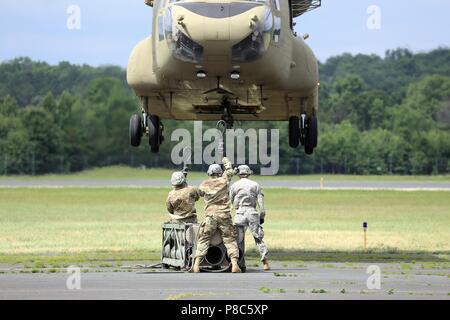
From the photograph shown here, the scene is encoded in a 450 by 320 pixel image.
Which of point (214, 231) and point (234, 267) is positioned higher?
point (214, 231)

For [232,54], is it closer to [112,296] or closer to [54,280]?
[54,280]

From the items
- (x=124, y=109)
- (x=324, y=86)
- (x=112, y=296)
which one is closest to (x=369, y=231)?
(x=112, y=296)

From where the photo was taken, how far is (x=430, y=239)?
3341 centimetres

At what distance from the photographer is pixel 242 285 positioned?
728 inches

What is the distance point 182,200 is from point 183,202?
0.04m

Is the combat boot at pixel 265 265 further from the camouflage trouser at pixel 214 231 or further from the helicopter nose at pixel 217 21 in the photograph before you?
the helicopter nose at pixel 217 21

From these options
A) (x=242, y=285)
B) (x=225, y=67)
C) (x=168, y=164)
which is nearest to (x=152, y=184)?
(x=168, y=164)

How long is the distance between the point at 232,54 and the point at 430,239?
11.8 metres

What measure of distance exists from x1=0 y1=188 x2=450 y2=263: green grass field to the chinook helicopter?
10.8ft

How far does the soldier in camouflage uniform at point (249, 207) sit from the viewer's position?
22.2 m

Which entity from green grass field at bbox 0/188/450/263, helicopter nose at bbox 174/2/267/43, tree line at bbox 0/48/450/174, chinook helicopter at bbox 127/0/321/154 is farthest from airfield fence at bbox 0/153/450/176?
helicopter nose at bbox 174/2/267/43

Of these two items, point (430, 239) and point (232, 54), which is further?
point (430, 239)

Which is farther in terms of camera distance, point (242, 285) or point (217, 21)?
point (217, 21)

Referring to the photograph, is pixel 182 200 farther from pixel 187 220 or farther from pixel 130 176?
pixel 130 176
